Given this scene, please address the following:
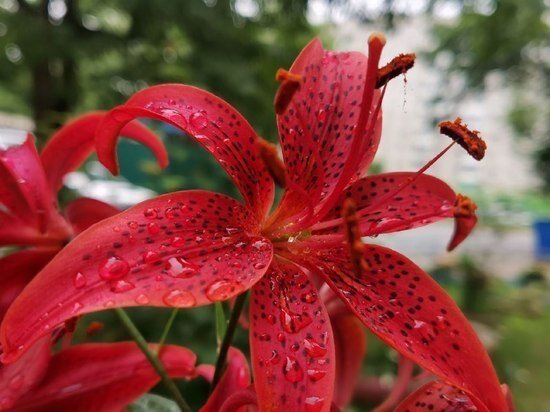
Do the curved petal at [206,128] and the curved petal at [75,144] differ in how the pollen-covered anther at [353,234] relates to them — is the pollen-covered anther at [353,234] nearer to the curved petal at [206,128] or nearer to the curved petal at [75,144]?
the curved petal at [206,128]

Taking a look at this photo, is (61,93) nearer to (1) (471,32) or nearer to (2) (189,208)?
(2) (189,208)

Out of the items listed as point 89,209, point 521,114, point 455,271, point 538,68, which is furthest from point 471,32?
point 521,114

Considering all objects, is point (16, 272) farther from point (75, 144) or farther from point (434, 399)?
point (434, 399)

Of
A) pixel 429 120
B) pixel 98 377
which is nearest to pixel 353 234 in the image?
pixel 98 377

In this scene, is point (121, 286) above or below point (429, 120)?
below

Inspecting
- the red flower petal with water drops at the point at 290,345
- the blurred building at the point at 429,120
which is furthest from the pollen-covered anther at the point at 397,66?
the red flower petal with water drops at the point at 290,345

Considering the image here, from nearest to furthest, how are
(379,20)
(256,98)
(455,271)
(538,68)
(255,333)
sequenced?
1. (255,333)
2. (256,98)
3. (379,20)
4. (455,271)
5. (538,68)

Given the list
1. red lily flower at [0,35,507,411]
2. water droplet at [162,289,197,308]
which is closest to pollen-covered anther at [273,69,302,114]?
red lily flower at [0,35,507,411]
